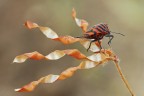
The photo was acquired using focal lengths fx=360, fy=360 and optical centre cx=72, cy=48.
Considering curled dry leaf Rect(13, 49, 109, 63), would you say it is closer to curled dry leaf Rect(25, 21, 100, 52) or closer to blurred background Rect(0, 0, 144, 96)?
curled dry leaf Rect(25, 21, 100, 52)

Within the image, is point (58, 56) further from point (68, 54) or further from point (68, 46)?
point (68, 46)

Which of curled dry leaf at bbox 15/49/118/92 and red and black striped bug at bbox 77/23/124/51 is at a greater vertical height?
red and black striped bug at bbox 77/23/124/51

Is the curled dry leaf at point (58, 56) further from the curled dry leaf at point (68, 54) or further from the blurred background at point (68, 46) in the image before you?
the blurred background at point (68, 46)

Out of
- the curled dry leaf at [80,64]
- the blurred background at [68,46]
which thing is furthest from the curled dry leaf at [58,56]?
the blurred background at [68,46]

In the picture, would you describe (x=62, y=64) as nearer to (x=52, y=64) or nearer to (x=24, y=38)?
(x=52, y=64)

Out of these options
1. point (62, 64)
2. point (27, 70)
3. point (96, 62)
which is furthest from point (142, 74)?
point (96, 62)

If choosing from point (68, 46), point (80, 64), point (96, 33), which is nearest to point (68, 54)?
point (80, 64)

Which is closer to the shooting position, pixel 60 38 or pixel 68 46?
pixel 60 38

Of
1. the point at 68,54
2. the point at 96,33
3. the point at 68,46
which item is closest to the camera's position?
the point at 68,54

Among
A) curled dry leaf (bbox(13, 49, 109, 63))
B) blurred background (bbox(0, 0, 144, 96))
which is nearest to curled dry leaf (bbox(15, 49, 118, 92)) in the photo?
curled dry leaf (bbox(13, 49, 109, 63))

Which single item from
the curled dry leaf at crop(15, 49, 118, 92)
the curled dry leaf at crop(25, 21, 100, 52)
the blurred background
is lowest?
the curled dry leaf at crop(15, 49, 118, 92)
